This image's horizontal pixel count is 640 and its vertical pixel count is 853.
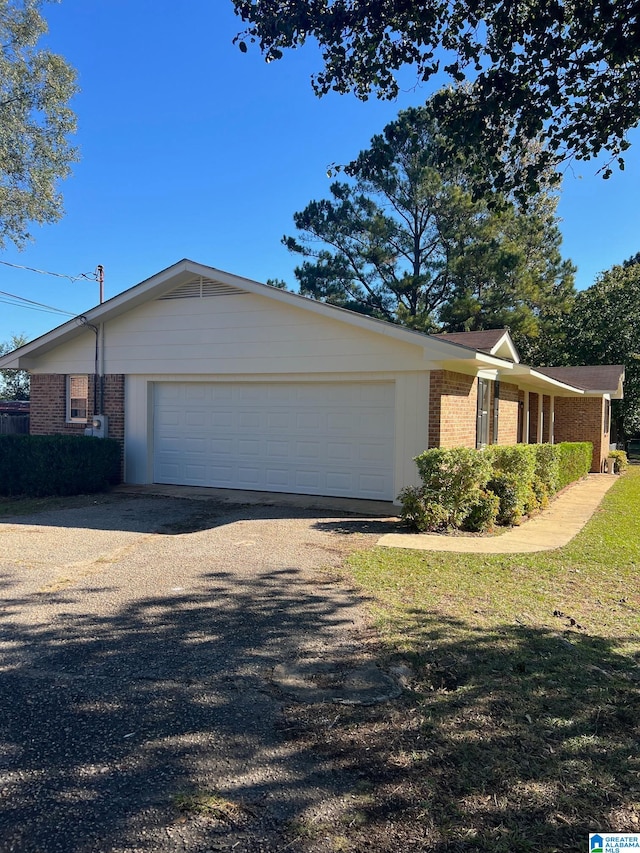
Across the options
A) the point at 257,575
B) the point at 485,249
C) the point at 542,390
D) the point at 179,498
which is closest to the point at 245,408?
the point at 179,498

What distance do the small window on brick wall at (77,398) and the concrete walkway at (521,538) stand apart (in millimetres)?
8797

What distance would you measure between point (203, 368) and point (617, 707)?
1032cm

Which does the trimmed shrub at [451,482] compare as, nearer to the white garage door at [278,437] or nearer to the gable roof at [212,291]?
the gable roof at [212,291]

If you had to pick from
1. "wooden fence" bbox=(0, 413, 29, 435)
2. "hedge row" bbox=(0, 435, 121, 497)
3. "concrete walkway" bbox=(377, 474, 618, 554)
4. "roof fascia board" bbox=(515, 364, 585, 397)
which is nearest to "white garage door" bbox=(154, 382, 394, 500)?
"hedge row" bbox=(0, 435, 121, 497)

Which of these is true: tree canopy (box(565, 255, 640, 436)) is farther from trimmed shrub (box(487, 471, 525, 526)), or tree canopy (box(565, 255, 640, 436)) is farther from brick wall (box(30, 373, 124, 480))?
brick wall (box(30, 373, 124, 480))

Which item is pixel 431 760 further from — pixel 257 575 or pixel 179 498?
pixel 179 498

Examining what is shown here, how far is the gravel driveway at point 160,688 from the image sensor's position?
8.13 ft

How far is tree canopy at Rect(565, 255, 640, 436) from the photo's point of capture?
27.7 metres

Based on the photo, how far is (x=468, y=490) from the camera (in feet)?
29.3

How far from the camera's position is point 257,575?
20.4ft

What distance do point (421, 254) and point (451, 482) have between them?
20.8 meters

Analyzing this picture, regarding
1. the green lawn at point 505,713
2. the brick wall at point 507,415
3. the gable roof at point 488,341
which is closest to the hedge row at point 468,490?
the green lawn at point 505,713

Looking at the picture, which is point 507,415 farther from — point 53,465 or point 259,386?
point 53,465

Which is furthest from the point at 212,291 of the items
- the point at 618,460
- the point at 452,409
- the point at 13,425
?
the point at 618,460
